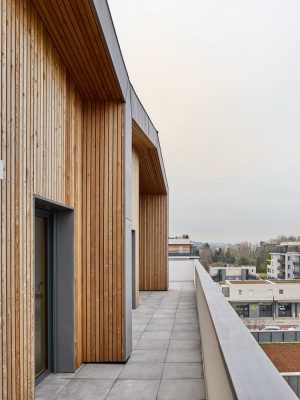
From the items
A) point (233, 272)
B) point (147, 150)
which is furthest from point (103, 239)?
point (233, 272)

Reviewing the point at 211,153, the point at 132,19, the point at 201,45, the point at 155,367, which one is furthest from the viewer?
the point at 211,153

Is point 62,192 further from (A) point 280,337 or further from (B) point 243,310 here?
(B) point 243,310

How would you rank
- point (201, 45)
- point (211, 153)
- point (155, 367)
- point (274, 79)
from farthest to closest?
point (211, 153) < point (274, 79) < point (201, 45) < point (155, 367)

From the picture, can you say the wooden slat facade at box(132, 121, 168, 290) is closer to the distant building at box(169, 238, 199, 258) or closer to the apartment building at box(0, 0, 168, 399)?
the distant building at box(169, 238, 199, 258)

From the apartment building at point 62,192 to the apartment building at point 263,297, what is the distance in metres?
24.3

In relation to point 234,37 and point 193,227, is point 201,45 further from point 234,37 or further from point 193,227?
point 193,227

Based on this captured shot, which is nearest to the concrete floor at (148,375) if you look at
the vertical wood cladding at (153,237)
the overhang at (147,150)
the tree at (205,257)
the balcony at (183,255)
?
the overhang at (147,150)

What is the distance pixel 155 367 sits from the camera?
5.84 metres

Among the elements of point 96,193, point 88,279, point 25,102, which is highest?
point 25,102

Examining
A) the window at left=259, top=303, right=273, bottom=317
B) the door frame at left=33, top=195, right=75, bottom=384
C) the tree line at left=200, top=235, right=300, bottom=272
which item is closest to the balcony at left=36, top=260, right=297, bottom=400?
the door frame at left=33, top=195, right=75, bottom=384

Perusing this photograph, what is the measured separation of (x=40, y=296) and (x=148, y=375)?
168cm

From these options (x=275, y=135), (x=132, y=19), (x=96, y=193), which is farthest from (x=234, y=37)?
(x=275, y=135)

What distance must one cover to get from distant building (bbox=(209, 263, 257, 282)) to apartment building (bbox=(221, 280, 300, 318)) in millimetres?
15373

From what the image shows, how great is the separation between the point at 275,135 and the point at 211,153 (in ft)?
32.3
